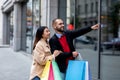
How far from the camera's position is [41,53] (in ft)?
15.0

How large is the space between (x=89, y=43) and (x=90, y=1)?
1.33 metres

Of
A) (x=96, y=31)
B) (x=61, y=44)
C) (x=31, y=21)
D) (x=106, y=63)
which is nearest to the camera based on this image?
(x=61, y=44)

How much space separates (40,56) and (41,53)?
47mm

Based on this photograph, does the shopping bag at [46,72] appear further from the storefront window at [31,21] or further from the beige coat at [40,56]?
the storefront window at [31,21]

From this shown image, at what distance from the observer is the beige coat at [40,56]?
4.55m

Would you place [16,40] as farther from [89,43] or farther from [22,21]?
[89,43]

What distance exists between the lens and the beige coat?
4.55 meters

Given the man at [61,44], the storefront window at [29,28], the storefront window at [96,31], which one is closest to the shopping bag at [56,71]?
the man at [61,44]

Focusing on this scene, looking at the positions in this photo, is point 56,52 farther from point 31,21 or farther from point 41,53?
point 31,21

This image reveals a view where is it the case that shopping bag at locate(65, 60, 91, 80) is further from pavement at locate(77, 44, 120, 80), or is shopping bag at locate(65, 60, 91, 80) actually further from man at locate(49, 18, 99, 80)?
pavement at locate(77, 44, 120, 80)

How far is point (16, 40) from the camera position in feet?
73.4

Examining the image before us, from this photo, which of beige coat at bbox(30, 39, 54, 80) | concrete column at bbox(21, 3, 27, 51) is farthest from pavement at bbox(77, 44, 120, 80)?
concrete column at bbox(21, 3, 27, 51)

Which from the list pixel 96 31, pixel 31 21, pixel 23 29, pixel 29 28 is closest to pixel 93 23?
pixel 96 31

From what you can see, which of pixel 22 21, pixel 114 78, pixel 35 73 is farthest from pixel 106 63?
pixel 22 21
